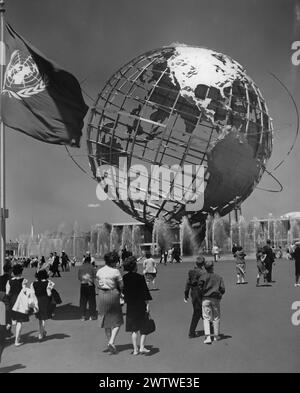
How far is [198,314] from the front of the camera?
7258 millimetres

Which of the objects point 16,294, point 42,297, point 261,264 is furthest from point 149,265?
point 16,294

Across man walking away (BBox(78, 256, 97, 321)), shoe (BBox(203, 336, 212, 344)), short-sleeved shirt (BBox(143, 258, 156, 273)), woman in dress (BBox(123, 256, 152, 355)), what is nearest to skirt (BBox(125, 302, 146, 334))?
woman in dress (BBox(123, 256, 152, 355))

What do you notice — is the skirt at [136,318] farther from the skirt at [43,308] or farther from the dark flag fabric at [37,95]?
the dark flag fabric at [37,95]

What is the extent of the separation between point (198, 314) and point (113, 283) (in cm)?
150

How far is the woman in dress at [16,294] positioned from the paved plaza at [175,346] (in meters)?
0.24

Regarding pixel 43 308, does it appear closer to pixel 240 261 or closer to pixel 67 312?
pixel 67 312

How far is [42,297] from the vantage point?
24.1 ft

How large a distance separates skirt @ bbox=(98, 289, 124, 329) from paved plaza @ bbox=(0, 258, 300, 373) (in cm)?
37

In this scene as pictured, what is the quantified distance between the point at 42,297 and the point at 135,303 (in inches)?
67.1

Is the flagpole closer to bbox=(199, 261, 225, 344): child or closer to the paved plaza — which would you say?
the paved plaza

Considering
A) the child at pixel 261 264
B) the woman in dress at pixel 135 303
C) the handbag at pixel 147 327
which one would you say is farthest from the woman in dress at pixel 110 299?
the child at pixel 261 264

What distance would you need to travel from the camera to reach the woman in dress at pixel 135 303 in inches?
250
